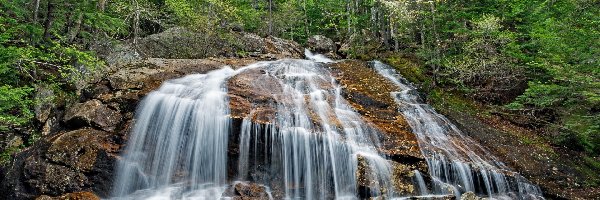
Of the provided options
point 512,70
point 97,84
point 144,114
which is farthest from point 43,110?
point 512,70

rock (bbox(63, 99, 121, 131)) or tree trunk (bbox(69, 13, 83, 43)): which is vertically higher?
tree trunk (bbox(69, 13, 83, 43))

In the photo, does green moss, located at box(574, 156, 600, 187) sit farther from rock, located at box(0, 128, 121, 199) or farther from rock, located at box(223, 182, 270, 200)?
rock, located at box(0, 128, 121, 199)

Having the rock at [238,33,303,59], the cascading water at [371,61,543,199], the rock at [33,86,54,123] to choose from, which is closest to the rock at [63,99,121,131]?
the rock at [33,86,54,123]

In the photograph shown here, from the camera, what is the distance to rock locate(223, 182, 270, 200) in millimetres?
8391

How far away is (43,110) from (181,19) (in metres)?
7.61

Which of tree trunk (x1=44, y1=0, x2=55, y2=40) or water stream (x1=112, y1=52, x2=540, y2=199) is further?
tree trunk (x1=44, y1=0, x2=55, y2=40)

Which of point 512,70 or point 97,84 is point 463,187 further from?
→ point 97,84

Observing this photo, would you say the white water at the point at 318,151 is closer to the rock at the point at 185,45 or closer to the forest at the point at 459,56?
the forest at the point at 459,56

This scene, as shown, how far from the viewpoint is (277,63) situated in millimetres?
16016

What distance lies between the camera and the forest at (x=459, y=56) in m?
10.7

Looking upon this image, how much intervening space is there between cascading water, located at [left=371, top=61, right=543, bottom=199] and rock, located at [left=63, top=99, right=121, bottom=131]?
830 cm

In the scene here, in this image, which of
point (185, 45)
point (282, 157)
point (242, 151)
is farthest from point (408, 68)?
point (185, 45)

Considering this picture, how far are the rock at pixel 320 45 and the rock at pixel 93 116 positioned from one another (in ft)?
58.6

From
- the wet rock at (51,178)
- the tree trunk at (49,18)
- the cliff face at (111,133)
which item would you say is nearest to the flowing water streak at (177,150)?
the cliff face at (111,133)
